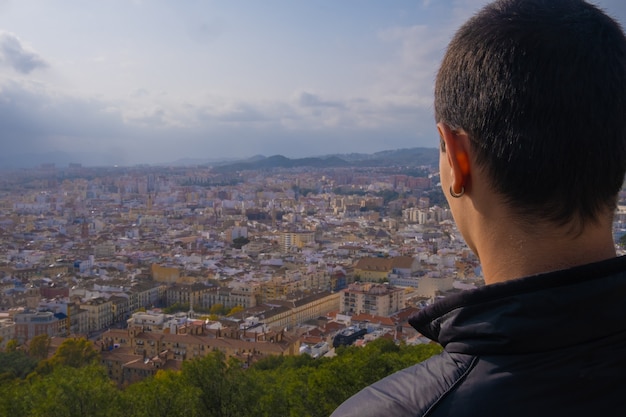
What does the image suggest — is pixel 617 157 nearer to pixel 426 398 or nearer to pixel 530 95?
pixel 530 95

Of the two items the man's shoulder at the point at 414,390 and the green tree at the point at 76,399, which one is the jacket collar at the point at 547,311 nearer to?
the man's shoulder at the point at 414,390

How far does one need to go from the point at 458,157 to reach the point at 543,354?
0.51 feet

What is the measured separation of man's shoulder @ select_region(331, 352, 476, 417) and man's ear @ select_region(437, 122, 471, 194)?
13 centimetres

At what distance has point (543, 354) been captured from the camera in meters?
0.40

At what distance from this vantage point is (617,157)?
446mm

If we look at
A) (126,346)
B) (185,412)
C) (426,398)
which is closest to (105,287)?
(126,346)

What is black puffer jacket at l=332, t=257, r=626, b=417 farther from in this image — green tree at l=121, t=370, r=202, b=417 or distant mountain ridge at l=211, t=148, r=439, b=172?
distant mountain ridge at l=211, t=148, r=439, b=172

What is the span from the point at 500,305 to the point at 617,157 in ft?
0.46

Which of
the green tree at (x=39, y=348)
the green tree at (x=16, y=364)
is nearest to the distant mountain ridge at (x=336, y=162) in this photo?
the green tree at (x=39, y=348)

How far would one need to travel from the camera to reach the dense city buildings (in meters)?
9.73

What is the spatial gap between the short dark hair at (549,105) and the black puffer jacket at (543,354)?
6cm

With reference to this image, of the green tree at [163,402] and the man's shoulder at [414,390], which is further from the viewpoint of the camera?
the green tree at [163,402]

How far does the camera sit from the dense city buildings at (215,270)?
9.73 meters

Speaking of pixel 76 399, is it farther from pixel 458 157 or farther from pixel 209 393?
pixel 458 157
